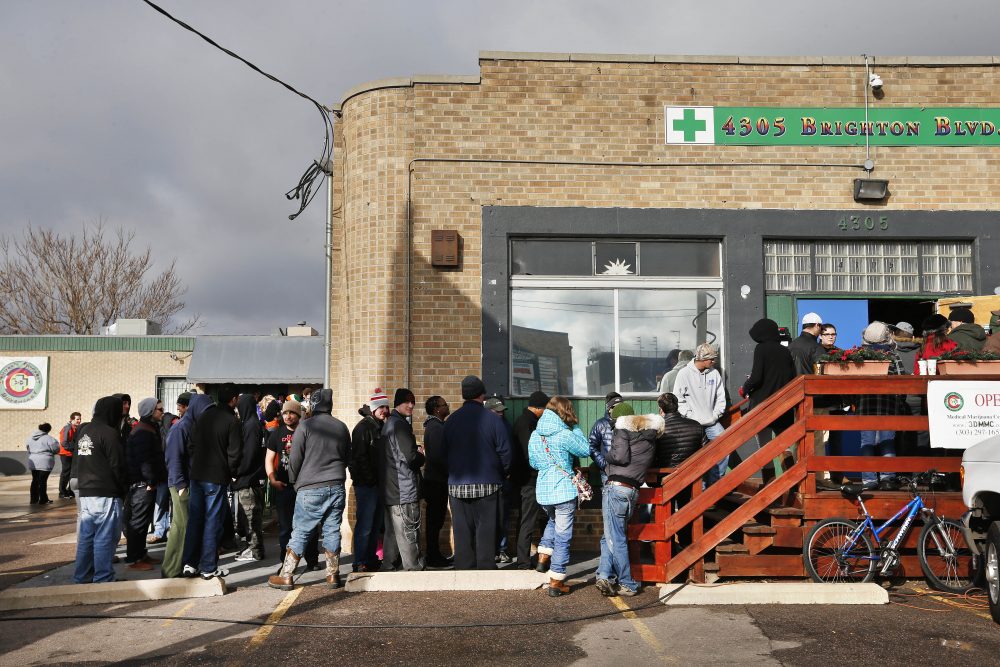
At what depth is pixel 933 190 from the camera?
38.9 feet

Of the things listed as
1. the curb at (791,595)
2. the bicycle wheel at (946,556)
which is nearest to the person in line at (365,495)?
the curb at (791,595)

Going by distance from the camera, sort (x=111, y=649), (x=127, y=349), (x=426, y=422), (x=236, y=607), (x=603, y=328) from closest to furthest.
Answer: (x=111, y=649), (x=236, y=607), (x=426, y=422), (x=603, y=328), (x=127, y=349)

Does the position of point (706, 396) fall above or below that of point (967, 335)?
below

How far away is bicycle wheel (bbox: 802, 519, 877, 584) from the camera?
8.42 m

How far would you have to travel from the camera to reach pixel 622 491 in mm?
Answer: 8375

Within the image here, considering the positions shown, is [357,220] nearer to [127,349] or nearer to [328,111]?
[328,111]

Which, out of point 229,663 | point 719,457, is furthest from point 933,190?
point 229,663

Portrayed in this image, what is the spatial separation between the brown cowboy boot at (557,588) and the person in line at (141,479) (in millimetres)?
4760

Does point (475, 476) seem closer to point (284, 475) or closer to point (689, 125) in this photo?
point (284, 475)

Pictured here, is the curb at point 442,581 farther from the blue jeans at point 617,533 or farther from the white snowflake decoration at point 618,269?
the white snowflake decoration at point 618,269

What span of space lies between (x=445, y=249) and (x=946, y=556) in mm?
6382

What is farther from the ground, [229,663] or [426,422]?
[426,422]

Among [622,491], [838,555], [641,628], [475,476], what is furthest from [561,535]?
[838,555]

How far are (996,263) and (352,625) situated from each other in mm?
9278
